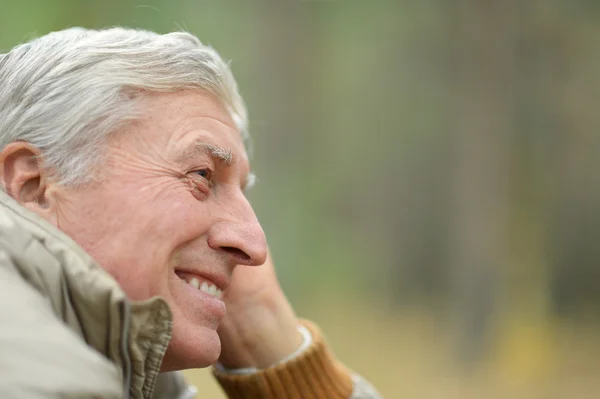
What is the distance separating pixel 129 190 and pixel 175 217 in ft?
0.35

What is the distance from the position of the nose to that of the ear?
35 cm

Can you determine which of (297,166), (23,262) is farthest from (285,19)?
(23,262)

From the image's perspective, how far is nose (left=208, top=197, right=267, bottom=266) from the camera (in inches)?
67.4

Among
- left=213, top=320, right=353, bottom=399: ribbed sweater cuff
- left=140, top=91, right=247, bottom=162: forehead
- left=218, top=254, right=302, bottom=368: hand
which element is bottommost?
left=213, top=320, right=353, bottom=399: ribbed sweater cuff

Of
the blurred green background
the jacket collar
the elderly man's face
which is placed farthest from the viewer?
the blurred green background

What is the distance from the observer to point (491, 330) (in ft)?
21.3

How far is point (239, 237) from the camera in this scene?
1.74 m

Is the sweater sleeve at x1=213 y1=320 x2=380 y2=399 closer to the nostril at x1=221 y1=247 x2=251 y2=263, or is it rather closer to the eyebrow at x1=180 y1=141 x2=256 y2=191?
the nostril at x1=221 y1=247 x2=251 y2=263

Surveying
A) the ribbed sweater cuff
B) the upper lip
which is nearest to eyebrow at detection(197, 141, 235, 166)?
the upper lip

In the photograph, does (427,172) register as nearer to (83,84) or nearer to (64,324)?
(83,84)

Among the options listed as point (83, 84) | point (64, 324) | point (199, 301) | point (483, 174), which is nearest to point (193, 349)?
point (199, 301)

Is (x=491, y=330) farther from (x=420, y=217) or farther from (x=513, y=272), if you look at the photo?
(x=420, y=217)

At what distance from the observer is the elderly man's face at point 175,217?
1.61 meters

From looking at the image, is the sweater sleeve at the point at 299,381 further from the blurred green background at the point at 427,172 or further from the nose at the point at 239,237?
the blurred green background at the point at 427,172
